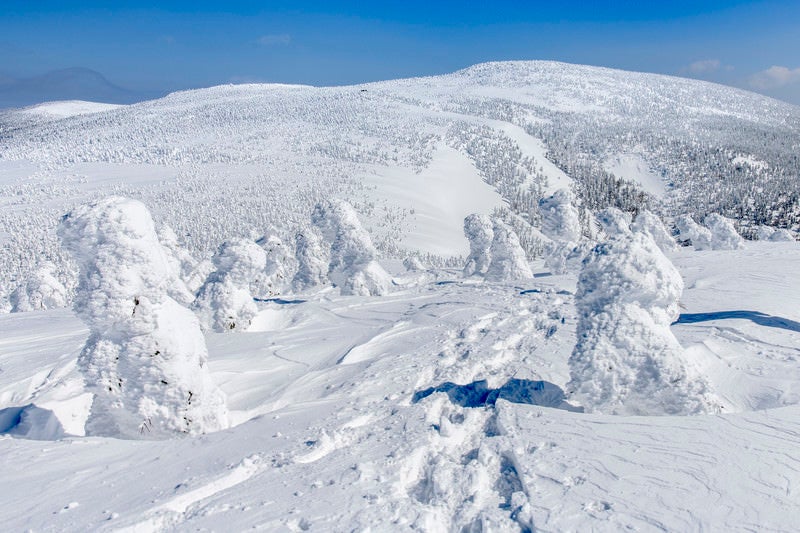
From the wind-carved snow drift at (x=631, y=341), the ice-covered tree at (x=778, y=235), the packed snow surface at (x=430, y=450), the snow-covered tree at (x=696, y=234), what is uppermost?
the wind-carved snow drift at (x=631, y=341)

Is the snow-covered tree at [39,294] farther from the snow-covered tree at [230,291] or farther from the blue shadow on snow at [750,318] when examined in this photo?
the blue shadow on snow at [750,318]

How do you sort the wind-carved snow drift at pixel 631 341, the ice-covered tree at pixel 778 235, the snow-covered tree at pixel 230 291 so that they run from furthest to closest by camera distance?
1. the ice-covered tree at pixel 778 235
2. the snow-covered tree at pixel 230 291
3. the wind-carved snow drift at pixel 631 341

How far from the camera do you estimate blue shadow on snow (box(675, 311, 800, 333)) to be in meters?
13.7

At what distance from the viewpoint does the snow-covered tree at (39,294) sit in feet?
128

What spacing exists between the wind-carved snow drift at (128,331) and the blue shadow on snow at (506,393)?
15.2 feet

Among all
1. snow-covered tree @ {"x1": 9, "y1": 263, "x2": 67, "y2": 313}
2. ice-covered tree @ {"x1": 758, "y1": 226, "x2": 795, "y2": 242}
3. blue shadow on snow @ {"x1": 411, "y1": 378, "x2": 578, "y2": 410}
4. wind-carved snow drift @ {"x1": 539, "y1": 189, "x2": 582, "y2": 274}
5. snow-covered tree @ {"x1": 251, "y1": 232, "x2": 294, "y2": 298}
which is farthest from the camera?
ice-covered tree @ {"x1": 758, "y1": 226, "x2": 795, "y2": 242}

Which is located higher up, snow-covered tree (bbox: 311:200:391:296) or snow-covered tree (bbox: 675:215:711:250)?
snow-covered tree (bbox: 311:200:391:296)

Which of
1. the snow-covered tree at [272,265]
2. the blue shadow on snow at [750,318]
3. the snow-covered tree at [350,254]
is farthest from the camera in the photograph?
the snow-covered tree at [272,265]

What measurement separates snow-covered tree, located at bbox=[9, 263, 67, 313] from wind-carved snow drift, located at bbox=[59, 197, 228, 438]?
36.4 metres

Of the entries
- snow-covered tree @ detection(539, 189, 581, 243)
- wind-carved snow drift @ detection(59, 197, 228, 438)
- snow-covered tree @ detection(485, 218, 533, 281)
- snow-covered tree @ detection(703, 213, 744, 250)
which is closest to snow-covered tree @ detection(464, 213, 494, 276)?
snow-covered tree @ detection(485, 218, 533, 281)

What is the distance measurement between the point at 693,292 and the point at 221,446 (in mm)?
17622

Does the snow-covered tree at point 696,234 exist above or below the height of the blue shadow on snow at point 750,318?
below

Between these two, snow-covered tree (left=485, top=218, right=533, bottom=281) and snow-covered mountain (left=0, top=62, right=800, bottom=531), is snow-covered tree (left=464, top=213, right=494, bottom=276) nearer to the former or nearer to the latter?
snow-covered tree (left=485, top=218, right=533, bottom=281)

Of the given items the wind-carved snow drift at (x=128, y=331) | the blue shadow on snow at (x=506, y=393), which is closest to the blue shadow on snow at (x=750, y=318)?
the blue shadow on snow at (x=506, y=393)
